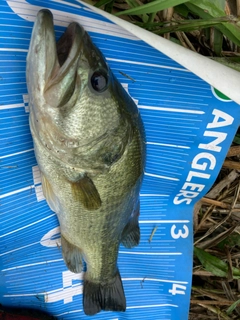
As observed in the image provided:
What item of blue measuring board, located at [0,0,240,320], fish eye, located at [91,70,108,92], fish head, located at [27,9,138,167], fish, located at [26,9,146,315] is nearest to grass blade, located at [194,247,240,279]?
blue measuring board, located at [0,0,240,320]

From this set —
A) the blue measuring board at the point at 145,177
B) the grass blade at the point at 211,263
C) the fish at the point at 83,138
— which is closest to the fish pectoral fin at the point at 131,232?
the fish at the point at 83,138

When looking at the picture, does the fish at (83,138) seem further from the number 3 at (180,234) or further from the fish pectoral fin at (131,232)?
the number 3 at (180,234)

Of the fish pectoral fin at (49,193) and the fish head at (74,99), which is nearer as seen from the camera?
the fish head at (74,99)

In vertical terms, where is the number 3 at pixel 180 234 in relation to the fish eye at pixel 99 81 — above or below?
below

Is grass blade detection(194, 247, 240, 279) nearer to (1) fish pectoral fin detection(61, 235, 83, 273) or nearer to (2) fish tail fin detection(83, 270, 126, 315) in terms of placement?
(2) fish tail fin detection(83, 270, 126, 315)

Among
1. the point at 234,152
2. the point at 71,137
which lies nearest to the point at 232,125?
the point at 234,152

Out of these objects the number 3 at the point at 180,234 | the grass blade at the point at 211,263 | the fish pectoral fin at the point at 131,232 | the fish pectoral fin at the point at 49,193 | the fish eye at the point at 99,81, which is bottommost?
the grass blade at the point at 211,263

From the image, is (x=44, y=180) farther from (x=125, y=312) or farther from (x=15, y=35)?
(x=125, y=312)
